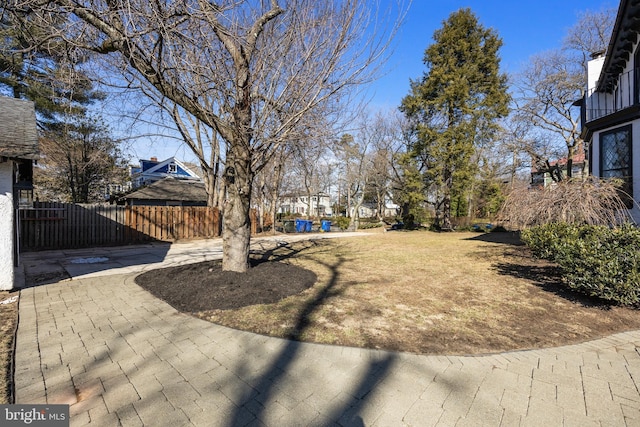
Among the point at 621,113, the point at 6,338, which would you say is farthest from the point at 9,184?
the point at 621,113

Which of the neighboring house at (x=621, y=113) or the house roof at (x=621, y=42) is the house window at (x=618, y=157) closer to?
the neighboring house at (x=621, y=113)

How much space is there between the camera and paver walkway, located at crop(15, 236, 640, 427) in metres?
2.02

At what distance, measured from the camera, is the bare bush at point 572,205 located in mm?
6324

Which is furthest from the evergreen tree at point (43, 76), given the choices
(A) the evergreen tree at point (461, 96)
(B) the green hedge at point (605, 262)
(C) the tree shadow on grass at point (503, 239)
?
(A) the evergreen tree at point (461, 96)

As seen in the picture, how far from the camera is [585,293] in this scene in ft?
16.3

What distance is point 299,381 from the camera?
2424 millimetres

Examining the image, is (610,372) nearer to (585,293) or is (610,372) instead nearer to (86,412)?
(585,293)

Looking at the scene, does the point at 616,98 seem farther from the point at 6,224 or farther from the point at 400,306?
the point at 6,224

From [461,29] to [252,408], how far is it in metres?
23.5

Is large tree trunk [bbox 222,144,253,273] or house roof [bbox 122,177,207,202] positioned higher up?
house roof [bbox 122,177,207,202]

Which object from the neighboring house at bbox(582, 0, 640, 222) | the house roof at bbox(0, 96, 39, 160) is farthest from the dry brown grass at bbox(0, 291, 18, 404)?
the neighboring house at bbox(582, 0, 640, 222)

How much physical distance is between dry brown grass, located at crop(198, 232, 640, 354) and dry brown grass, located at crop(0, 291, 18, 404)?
1.83 m

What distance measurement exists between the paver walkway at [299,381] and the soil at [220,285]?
857 mm

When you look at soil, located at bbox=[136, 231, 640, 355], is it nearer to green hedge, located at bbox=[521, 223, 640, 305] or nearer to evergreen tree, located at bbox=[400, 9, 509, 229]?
green hedge, located at bbox=[521, 223, 640, 305]
